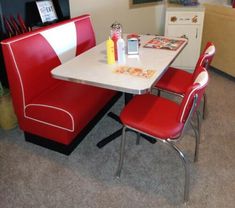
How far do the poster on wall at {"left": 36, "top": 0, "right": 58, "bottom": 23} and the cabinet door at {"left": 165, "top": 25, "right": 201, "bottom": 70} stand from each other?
1.46m

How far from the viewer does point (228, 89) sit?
2.97m

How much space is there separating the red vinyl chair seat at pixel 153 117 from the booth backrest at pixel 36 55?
0.75 metres

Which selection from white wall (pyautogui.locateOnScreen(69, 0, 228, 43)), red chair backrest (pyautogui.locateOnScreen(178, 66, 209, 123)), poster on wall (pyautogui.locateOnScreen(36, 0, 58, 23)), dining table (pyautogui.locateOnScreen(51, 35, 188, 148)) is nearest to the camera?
red chair backrest (pyautogui.locateOnScreen(178, 66, 209, 123))

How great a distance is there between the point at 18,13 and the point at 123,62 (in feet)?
4.04

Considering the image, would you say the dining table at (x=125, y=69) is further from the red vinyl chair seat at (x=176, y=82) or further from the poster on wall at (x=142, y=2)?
the poster on wall at (x=142, y=2)

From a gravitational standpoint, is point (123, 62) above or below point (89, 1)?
below

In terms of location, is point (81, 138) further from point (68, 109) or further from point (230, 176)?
point (230, 176)

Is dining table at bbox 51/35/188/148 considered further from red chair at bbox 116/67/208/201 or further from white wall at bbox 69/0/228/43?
white wall at bbox 69/0/228/43

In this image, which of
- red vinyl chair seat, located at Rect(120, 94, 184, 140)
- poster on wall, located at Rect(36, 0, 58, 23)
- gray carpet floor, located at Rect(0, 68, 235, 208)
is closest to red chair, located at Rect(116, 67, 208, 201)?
red vinyl chair seat, located at Rect(120, 94, 184, 140)

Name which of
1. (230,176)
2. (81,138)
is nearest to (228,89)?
Result: (230,176)

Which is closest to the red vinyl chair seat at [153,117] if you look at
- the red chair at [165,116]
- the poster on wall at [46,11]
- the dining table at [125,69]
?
the red chair at [165,116]

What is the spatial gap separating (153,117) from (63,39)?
111 centimetres

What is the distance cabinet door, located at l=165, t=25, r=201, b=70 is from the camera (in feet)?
10.6

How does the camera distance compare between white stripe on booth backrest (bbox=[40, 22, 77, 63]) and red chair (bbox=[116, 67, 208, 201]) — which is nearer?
red chair (bbox=[116, 67, 208, 201])
